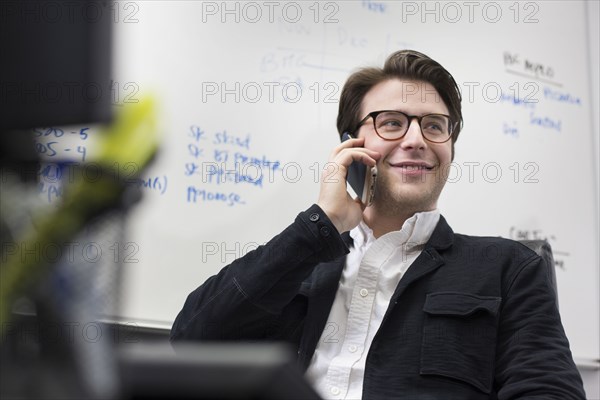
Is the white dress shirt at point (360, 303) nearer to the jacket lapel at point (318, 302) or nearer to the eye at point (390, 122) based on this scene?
the jacket lapel at point (318, 302)

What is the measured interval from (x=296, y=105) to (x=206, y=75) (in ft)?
0.86

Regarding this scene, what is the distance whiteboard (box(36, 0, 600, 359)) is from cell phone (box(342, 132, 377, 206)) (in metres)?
0.34

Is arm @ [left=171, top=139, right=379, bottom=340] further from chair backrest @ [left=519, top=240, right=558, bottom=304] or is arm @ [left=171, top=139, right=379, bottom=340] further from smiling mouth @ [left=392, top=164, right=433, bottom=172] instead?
chair backrest @ [left=519, top=240, right=558, bottom=304]

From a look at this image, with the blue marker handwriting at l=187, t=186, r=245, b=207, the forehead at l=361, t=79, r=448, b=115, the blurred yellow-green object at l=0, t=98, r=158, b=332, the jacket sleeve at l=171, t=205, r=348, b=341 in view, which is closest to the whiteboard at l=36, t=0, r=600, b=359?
the blue marker handwriting at l=187, t=186, r=245, b=207

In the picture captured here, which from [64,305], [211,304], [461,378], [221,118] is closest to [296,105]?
[221,118]

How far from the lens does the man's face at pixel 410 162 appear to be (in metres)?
1.54

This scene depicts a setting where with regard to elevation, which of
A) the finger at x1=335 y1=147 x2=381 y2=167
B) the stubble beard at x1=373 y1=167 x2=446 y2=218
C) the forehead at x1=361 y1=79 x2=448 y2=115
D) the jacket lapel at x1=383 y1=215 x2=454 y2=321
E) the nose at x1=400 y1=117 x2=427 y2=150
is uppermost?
the forehead at x1=361 y1=79 x2=448 y2=115

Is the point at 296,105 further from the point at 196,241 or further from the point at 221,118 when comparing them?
the point at 196,241

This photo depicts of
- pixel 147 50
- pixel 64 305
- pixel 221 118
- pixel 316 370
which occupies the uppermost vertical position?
pixel 147 50

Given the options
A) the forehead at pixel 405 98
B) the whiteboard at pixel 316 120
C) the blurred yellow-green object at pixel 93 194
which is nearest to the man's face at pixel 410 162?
the forehead at pixel 405 98

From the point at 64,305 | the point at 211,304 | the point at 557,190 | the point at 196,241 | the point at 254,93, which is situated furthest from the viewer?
the point at 557,190

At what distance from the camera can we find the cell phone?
1.54 meters

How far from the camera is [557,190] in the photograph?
2359mm

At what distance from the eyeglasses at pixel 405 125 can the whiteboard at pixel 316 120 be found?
0.23 meters
